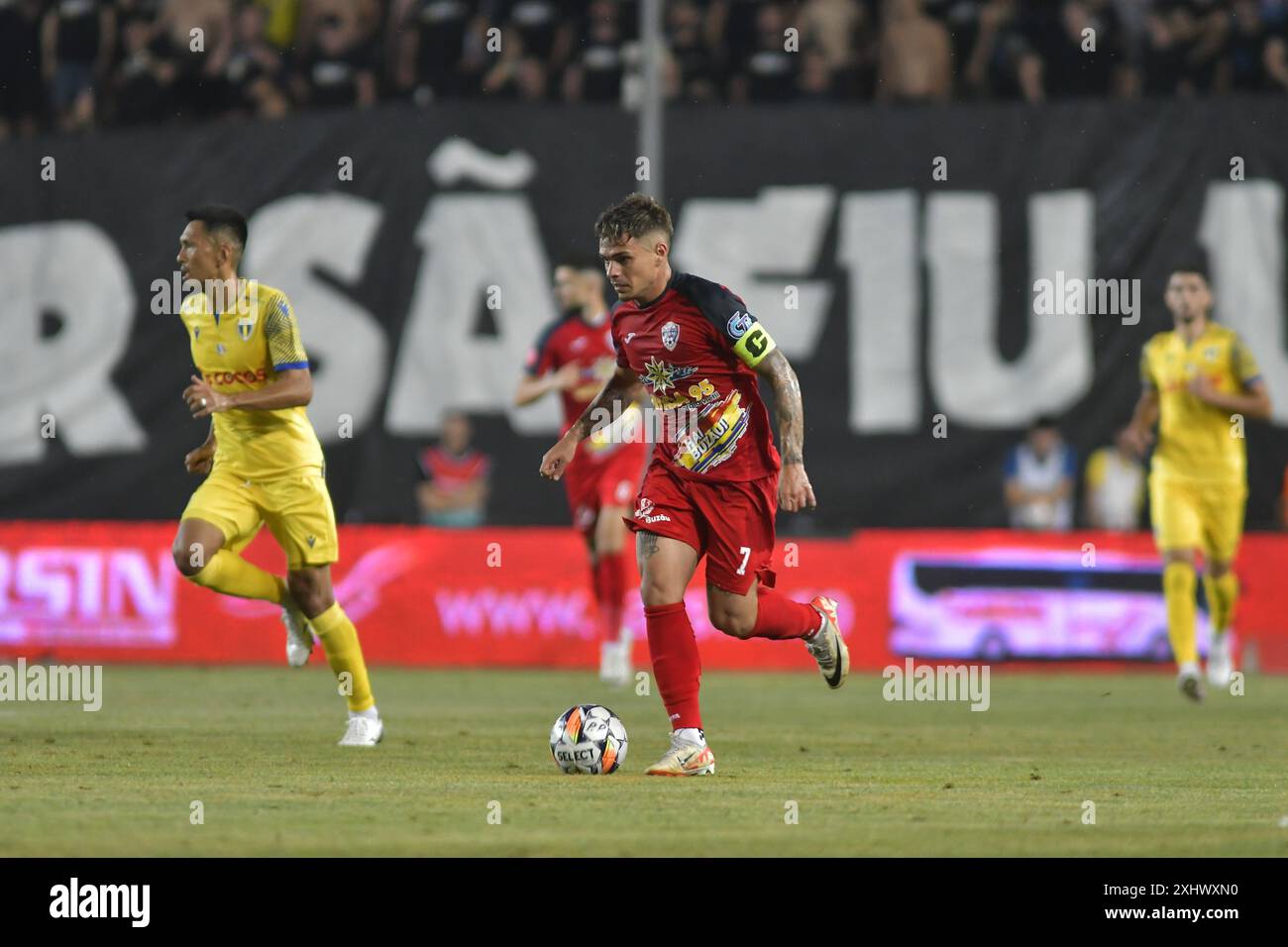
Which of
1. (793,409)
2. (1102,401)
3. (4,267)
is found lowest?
(793,409)

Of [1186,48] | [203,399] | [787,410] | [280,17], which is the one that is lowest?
[787,410]

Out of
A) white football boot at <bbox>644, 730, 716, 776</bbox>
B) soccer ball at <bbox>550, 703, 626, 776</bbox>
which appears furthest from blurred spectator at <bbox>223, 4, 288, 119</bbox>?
white football boot at <bbox>644, 730, 716, 776</bbox>

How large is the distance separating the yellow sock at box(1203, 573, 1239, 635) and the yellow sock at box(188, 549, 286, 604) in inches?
271

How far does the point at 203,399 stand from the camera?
905cm

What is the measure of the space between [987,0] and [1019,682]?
23.8 feet

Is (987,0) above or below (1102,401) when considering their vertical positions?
above

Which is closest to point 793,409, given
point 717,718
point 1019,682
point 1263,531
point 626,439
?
point 717,718

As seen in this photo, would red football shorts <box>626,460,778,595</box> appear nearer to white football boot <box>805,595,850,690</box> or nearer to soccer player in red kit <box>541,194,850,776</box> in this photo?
soccer player in red kit <box>541,194,850,776</box>

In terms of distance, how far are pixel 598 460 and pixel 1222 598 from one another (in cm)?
440

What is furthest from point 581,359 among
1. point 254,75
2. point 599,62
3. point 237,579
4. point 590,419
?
point 254,75

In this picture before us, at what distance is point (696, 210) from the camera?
61.3ft

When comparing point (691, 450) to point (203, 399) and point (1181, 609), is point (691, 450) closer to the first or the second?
point (203, 399)

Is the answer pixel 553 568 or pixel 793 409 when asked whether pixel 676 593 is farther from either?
pixel 553 568
